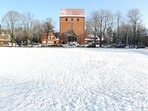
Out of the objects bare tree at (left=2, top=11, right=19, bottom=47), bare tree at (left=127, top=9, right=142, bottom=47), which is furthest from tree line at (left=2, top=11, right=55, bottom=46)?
bare tree at (left=127, top=9, right=142, bottom=47)

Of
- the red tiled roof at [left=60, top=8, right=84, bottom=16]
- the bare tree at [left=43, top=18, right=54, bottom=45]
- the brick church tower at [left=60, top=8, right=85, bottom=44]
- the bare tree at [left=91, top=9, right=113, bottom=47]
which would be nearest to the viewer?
the bare tree at [left=91, top=9, right=113, bottom=47]

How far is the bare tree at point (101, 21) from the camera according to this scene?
252ft

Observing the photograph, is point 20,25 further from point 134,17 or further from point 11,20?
point 134,17

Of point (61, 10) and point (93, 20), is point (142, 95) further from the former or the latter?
point (61, 10)

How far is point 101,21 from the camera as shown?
77.1 m

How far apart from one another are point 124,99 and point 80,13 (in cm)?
9465

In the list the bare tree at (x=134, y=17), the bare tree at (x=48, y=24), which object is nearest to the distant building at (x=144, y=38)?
the bare tree at (x=134, y=17)

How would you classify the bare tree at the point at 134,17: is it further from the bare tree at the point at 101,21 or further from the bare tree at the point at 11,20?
the bare tree at the point at 11,20

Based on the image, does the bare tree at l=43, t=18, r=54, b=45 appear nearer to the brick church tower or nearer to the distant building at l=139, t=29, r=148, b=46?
the brick church tower

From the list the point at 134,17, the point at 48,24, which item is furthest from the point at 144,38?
the point at 48,24

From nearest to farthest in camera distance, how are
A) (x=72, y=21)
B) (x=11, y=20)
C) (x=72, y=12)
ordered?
(x=11, y=20) < (x=72, y=21) < (x=72, y=12)

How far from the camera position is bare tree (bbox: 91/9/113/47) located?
7669 centimetres

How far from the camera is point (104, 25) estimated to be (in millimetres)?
77500

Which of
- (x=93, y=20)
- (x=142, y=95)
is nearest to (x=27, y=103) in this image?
(x=142, y=95)
